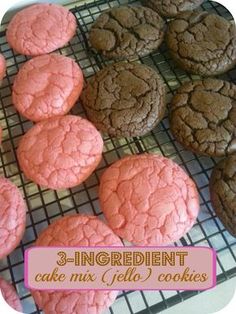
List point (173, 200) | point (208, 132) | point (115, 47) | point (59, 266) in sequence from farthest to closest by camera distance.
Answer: point (115, 47) → point (208, 132) → point (173, 200) → point (59, 266)

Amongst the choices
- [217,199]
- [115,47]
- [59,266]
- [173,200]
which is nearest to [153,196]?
[173,200]

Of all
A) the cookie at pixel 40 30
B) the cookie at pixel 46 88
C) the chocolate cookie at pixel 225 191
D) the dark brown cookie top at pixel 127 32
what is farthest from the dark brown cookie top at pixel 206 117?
the cookie at pixel 40 30

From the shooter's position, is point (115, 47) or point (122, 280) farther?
point (115, 47)

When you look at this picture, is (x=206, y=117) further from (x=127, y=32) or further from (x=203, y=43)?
(x=127, y=32)

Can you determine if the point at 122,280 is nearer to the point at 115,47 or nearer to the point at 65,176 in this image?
the point at 65,176

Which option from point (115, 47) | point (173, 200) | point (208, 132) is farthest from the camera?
point (115, 47)

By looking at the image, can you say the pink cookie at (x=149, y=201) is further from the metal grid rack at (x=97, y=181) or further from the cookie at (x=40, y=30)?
the cookie at (x=40, y=30)

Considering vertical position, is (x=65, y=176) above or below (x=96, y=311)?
above
